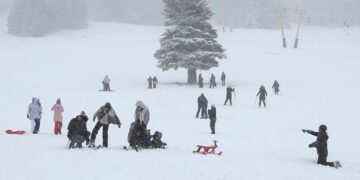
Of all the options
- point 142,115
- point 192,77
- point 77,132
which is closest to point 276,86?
point 192,77

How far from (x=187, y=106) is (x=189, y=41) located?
508 inches

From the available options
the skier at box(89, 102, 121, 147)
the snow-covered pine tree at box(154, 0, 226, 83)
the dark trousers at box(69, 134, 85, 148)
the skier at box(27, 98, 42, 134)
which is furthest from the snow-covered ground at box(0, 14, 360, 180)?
the snow-covered pine tree at box(154, 0, 226, 83)

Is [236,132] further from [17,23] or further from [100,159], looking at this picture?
[17,23]

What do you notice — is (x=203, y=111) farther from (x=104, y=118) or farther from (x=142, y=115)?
(x=104, y=118)

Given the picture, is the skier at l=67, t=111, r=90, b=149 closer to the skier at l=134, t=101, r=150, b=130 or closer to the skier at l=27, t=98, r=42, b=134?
the skier at l=134, t=101, r=150, b=130

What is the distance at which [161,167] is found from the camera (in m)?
13.3

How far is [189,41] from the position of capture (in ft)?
143

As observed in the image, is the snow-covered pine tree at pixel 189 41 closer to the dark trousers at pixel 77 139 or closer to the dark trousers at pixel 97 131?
the dark trousers at pixel 97 131

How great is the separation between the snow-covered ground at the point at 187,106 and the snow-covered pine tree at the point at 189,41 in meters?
2.37

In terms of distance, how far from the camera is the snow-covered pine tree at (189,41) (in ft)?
143

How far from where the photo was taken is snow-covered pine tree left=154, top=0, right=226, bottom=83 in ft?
143

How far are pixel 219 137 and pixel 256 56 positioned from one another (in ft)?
137

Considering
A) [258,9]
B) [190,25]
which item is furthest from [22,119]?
[258,9]

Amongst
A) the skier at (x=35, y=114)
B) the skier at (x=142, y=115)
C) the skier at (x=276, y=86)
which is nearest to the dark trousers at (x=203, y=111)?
the skier at (x=35, y=114)
